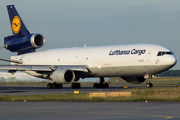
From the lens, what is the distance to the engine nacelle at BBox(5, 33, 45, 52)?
4775 cm

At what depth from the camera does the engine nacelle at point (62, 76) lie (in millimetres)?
39688

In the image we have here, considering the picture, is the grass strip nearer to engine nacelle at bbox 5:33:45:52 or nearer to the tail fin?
engine nacelle at bbox 5:33:45:52

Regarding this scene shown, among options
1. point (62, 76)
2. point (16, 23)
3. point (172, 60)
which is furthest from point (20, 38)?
point (172, 60)

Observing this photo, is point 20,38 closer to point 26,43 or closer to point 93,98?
point 26,43

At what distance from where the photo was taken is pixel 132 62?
38.6 m

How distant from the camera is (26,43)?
160 ft

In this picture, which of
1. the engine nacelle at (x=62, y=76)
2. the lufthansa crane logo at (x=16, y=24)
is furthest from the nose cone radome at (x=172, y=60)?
the lufthansa crane logo at (x=16, y=24)

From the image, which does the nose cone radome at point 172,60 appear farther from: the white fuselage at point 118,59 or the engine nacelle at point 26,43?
the engine nacelle at point 26,43

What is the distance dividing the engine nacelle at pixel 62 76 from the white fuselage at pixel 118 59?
2775 millimetres

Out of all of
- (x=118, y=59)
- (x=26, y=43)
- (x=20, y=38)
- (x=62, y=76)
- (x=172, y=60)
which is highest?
(x=20, y=38)

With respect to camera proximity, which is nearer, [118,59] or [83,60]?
[118,59]

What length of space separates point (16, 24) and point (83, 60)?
13.8m

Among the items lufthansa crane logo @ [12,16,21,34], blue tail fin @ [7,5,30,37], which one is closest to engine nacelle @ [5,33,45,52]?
blue tail fin @ [7,5,30,37]
